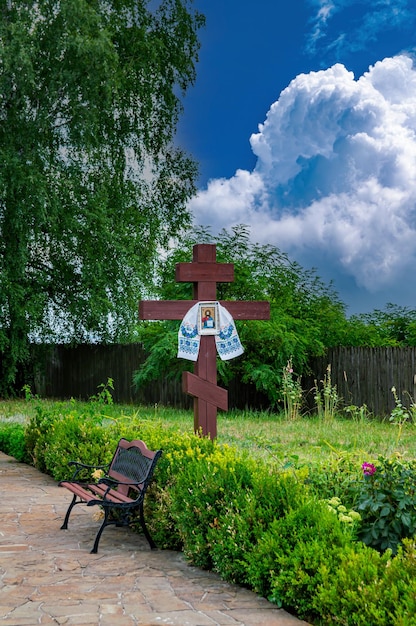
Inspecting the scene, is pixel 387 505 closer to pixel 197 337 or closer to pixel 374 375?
pixel 197 337

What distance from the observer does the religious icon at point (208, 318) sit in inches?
Result: 369

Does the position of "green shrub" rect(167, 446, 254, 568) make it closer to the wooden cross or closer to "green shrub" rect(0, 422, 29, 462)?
the wooden cross

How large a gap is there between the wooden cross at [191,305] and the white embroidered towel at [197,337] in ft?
0.23

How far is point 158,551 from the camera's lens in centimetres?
618

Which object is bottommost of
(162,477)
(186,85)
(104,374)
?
(162,477)

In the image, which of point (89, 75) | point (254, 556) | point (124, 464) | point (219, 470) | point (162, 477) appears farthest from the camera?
point (89, 75)

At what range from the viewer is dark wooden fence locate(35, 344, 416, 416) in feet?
55.6

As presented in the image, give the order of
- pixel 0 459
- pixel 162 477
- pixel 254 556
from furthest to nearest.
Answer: pixel 0 459 < pixel 162 477 < pixel 254 556

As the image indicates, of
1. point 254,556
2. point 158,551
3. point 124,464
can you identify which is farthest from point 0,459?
point 254,556

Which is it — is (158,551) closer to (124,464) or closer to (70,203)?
(124,464)

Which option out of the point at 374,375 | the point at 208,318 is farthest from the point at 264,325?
the point at 208,318

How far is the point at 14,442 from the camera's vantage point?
1195 cm

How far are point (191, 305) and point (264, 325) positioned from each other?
333 inches

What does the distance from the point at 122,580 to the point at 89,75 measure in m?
18.3
